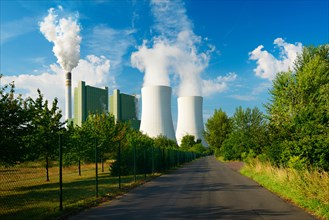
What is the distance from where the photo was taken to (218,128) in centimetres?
5638

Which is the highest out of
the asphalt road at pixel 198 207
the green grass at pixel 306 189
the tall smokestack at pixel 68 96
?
the tall smokestack at pixel 68 96

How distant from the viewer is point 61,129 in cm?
1994

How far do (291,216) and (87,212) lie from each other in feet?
15.1

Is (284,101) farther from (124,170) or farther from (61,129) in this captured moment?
(61,129)

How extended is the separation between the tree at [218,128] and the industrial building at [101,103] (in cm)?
2135

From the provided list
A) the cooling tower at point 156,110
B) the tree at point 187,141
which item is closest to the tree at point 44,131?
the cooling tower at point 156,110

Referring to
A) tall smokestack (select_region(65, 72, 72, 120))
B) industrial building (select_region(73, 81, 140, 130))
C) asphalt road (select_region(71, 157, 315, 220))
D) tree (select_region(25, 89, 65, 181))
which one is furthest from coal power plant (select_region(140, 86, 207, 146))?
asphalt road (select_region(71, 157, 315, 220))

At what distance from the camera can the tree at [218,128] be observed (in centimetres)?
5619

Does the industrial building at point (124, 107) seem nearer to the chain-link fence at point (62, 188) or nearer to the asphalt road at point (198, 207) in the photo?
the chain-link fence at point (62, 188)

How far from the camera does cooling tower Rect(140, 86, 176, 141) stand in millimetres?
46906

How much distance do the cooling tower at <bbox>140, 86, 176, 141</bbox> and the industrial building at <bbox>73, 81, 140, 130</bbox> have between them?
75.1ft

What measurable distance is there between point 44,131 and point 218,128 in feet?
135

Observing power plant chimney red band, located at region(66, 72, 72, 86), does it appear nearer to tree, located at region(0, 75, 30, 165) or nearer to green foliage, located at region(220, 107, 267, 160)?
green foliage, located at region(220, 107, 267, 160)

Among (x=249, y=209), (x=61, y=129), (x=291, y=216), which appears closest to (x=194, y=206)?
(x=249, y=209)
